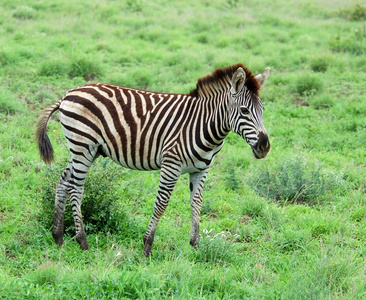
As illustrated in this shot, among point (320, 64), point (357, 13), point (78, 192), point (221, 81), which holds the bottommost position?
point (78, 192)

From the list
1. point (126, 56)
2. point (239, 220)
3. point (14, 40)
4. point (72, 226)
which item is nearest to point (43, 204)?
point (72, 226)

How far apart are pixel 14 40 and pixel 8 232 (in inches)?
317

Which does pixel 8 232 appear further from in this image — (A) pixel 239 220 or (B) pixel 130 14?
(B) pixel 130 14

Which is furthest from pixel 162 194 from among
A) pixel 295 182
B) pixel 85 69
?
pixel 85 69

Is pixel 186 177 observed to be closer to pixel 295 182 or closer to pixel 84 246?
pixel 295 182

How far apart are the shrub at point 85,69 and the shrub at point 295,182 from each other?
17.4ft

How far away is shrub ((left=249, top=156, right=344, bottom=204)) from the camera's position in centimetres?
738

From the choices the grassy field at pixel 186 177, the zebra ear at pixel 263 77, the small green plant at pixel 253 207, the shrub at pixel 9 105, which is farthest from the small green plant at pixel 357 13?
the zebra ear at pixel 263 77

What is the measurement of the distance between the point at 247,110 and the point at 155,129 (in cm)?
115

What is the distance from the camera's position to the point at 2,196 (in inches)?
268

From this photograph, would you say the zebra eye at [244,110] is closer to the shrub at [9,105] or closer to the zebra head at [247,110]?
the zebra head at [247,110]

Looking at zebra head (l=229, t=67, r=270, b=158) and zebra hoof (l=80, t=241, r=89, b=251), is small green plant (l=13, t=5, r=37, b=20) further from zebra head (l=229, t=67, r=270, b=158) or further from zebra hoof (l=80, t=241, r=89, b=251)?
zebra head (l=229, t=67, r=270, b=158)

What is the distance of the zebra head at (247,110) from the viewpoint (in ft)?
17.4

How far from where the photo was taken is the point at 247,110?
5.39 meters
